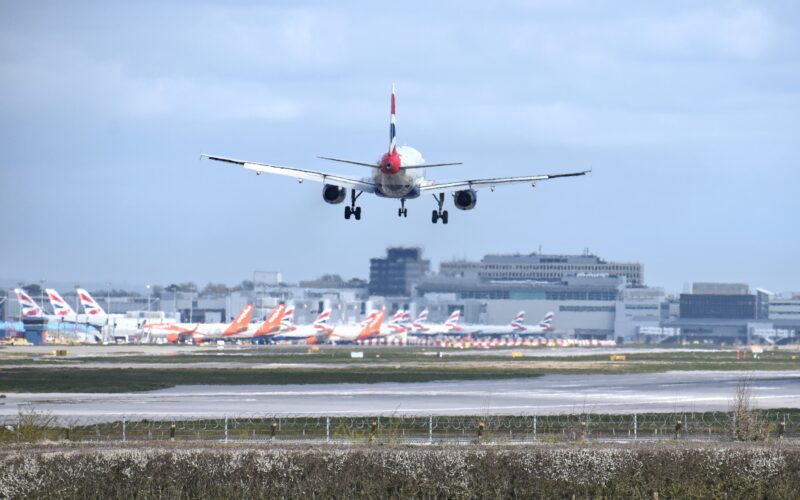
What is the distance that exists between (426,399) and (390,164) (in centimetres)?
1982

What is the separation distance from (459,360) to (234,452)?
132m

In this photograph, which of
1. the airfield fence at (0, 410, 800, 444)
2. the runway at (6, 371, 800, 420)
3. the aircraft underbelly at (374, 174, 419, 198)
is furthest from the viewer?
the aircraft underbelly at (374, 174, 419, 198)

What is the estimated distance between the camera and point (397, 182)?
284 ft

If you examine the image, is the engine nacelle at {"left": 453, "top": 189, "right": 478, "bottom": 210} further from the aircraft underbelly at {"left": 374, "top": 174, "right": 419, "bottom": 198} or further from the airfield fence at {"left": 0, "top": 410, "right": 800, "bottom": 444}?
the airfield fence at {"left": 0, "top": 410, "right": 800, "bottom": 444}

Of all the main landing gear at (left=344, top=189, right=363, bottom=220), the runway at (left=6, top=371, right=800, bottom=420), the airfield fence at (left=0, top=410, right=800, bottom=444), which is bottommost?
the runway at (left=6, top=371, right=800, bottom=420)

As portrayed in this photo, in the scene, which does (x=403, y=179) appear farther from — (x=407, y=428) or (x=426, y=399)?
(x=407, y=428)

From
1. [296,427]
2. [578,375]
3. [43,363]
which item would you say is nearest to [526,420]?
[296,427]

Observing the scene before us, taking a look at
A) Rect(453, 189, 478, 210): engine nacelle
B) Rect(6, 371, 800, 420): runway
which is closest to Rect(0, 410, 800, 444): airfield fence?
Rect(6, 371, 800, 420): runway

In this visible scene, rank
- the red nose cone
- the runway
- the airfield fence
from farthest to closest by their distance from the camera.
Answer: the red nose cone < the runway < the airfield fence

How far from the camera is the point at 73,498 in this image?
40.2 meters

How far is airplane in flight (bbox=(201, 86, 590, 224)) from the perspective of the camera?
86375 mm

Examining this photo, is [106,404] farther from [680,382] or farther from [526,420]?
[680,382]

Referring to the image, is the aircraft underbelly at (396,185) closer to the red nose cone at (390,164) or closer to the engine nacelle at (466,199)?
the red nose cone at (390,164)

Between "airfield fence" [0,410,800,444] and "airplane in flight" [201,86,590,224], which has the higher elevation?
"airplane in flight" [201,86,590,224]
